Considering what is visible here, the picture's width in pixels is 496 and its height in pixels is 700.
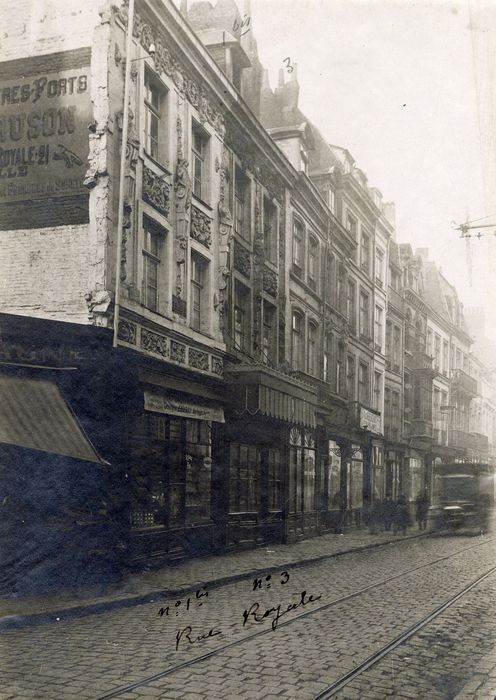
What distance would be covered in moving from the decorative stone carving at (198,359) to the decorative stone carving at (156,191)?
2806 millimetres

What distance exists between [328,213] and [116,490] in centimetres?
1361

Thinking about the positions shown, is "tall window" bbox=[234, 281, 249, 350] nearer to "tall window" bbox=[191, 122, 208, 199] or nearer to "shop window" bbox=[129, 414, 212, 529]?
"tall window" bbox=[191, 122, 208, 199]

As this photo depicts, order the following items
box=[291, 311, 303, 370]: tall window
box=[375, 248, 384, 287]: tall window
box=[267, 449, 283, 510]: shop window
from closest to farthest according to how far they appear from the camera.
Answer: box=[267, 449, 283, 510]: shop window
box=[291, 311, 303, 370]: tall window
box=[375, 248, 384, 287]: tall window

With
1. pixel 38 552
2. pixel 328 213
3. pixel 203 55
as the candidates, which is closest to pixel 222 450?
pixel 38 552

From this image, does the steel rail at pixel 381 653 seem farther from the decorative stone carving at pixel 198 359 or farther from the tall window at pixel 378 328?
the tall window at pixel 378 328

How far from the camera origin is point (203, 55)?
15.5 m

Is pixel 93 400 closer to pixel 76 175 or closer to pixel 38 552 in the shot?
pixel 38 552

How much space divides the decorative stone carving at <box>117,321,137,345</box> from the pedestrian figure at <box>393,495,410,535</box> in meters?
13.6

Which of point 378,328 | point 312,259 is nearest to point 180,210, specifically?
point 312,259

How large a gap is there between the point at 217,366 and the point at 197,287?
176cm

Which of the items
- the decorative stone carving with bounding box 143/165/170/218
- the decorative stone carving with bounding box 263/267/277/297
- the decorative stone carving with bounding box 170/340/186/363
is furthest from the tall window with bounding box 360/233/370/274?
the decorative stone carving with bounding box 143/165/170/218

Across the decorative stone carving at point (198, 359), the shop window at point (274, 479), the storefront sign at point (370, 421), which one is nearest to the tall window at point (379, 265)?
the storefront sign at point (370, 421)

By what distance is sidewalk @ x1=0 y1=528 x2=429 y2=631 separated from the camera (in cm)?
891

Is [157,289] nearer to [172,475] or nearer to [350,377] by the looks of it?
[172,475]
